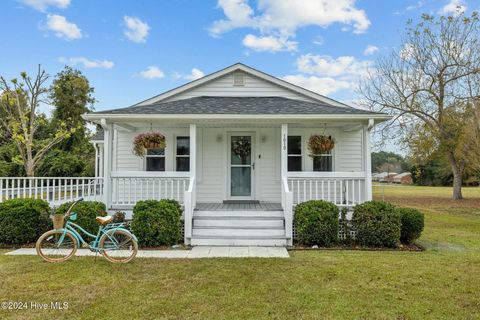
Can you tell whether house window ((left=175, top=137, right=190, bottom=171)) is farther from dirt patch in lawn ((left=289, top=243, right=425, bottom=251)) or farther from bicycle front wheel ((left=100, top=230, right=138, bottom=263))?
dirt patch in lawn ((left=289, top=243, right=425, bottom=251))

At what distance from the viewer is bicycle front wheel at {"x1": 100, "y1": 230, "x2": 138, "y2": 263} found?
560 cm

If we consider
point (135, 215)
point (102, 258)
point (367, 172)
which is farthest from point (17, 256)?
point (367, 172)

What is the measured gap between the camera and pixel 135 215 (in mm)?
6875

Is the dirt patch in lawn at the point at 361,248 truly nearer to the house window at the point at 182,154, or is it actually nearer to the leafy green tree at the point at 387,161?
the house window at the point at 182,154

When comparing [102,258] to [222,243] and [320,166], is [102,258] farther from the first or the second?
[320,166]

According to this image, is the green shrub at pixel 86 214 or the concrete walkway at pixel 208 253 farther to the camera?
the green shrub at pixel 86 214

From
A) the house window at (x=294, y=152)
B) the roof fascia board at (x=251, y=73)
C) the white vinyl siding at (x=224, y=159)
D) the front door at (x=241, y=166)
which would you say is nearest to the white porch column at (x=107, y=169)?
the white vinyl siding at (x=224, y=159)

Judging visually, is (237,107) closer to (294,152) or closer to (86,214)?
(294,152)

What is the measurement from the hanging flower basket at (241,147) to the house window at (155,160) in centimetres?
211

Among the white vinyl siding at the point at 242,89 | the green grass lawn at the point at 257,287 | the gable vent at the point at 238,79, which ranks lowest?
the green grass lawn at the point at 257,287

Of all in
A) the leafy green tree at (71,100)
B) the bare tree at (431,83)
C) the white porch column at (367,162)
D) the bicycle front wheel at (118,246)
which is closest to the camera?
the bicycle front wheel at (118,246)

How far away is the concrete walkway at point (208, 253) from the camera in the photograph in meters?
6.11

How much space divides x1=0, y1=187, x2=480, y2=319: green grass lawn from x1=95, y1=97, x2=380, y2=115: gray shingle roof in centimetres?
355

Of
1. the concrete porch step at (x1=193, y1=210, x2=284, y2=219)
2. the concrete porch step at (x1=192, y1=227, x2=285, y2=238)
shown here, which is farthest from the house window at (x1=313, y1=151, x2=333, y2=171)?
the concrete porch step at (x1=192, y1=227, x2=285, y2=238)
